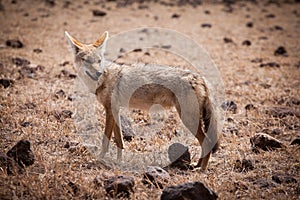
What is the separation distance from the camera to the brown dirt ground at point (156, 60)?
176 inches

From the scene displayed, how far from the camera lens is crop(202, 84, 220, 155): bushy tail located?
5.02 m

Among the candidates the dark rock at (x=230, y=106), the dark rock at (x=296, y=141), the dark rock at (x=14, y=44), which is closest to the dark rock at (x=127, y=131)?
the dark rock at (x=230, y=106)

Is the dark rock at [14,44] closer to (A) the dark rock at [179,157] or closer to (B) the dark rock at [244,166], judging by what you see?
(A) the dark rock at [179,157]

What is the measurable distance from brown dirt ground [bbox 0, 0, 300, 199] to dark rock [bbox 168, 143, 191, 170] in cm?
15

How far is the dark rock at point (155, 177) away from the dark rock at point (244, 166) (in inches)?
38.7

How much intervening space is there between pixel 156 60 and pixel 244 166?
5.29 metres

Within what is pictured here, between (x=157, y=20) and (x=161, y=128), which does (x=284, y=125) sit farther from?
(x=157, y=20)

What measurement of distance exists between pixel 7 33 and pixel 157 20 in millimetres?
5439

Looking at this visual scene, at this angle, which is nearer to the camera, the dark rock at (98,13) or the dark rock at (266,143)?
the dark rock at (266,143)

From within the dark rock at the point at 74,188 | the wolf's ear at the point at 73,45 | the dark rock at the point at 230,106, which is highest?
the wolf's ear at the point at 73,45

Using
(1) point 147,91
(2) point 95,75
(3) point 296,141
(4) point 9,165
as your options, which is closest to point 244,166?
(3) point 296,141

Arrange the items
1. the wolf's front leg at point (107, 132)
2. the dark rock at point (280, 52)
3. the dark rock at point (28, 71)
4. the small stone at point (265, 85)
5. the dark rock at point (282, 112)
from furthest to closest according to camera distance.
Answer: the dark rock at point (280, 52) < the small stone at point (265, 85) < the dark rock at point (28, 71) < the dark rock at point (282, 112) < the wolf's front leg at point (107, 132)

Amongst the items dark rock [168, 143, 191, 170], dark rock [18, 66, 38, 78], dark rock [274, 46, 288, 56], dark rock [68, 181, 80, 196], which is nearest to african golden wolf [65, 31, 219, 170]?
dark rock [168, 143, 191, 170]

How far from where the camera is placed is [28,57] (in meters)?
9.72
